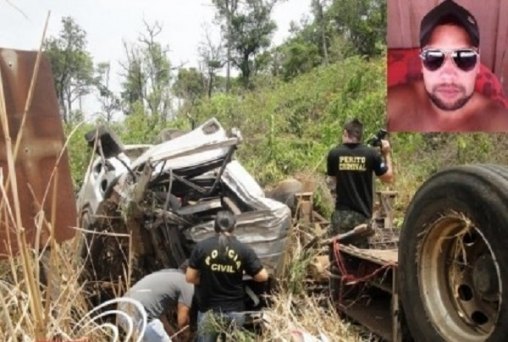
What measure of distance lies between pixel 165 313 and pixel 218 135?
1979mm

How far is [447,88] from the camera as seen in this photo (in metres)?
10.6

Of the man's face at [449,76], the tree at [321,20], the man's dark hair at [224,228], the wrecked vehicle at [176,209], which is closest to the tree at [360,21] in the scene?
the tree at [321,20]

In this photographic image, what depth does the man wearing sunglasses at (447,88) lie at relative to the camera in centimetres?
1041

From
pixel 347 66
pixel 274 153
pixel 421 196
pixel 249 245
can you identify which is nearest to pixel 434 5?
pixel 274 153

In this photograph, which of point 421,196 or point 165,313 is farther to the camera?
point 165,313

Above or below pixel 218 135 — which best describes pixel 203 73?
above

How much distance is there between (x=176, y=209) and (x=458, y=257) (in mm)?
3326

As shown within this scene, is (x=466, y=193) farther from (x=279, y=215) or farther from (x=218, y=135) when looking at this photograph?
(x=218, y=135)

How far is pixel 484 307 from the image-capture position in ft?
11.4

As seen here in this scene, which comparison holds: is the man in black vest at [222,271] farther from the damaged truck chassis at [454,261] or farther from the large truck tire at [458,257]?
the large truck tire at [458,257]

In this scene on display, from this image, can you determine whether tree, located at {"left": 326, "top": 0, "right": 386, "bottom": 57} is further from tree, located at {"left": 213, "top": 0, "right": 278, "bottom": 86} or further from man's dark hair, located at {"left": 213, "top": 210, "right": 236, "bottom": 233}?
man's dark hair, located at {"left": 213, "top": 210, "right": 236, "bottom": 233}

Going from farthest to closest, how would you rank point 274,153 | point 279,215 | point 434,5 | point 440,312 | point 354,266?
point 274,153
point 434,5
point 279,215
point 354,266
point 440,312

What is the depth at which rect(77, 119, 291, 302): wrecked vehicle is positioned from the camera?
6.36 meters

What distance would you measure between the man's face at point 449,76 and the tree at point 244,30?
33.8 meters
